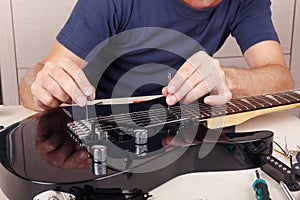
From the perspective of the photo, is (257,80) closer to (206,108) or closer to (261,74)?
(261,74)

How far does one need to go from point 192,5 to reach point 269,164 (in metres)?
0.50

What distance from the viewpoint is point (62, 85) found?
78cm

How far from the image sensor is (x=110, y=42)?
106 centimetres

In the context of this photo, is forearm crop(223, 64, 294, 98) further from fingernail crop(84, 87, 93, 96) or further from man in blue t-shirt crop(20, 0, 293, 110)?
fingernail crop(84, 87, 93, 96)

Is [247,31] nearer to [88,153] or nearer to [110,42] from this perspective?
[110,42]

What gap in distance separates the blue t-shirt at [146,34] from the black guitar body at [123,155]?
29 cm

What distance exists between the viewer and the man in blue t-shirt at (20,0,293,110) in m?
0.97

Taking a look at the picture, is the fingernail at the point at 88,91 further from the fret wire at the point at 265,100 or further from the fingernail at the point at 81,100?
the fret wire at the point at 265,100

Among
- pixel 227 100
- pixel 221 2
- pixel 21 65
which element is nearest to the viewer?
pixel 227 100

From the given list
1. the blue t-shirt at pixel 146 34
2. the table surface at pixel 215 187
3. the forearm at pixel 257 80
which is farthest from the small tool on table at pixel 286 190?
the blue t-shirt at pixel 146 34

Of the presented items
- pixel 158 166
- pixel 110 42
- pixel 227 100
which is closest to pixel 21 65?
pixel 110 42

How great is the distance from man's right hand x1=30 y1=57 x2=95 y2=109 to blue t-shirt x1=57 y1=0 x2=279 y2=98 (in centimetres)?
18

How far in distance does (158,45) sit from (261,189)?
21.8 inches

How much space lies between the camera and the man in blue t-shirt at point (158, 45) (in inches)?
38.2
